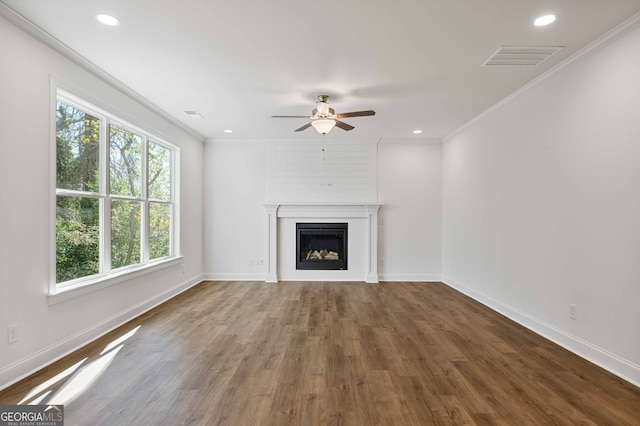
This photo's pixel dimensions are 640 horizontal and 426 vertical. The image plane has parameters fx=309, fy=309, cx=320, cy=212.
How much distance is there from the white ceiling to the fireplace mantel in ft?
7.02

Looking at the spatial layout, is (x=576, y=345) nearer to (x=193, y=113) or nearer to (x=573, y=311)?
(x=573, y=311)

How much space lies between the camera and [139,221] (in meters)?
4.04

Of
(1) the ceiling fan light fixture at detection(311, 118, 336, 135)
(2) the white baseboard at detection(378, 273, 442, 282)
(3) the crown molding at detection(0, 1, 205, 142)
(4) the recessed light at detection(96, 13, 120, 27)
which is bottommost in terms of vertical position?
(2) the white baseboard at detection(378, 273, 442, 282)

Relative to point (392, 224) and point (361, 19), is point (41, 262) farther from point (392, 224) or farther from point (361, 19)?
point (392, 224)

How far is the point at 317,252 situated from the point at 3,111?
459cm

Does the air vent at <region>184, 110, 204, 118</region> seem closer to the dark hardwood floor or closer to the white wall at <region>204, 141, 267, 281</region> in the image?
the white wall at <region>204, 141, 267, 281</region>

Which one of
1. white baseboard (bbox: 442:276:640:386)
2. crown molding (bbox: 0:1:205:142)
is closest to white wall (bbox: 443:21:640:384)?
white baseboard (bbox: 442:276:640:386)

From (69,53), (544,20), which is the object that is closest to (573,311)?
(544,20)

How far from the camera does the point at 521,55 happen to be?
2.76 m

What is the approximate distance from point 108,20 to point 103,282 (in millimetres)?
2367

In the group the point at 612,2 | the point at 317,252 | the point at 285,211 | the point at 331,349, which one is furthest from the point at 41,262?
the point at 612,2

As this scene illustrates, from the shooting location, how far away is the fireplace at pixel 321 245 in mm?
5801

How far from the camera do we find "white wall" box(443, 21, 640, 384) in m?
2.36

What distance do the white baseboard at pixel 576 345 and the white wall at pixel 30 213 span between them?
14.7 ft
